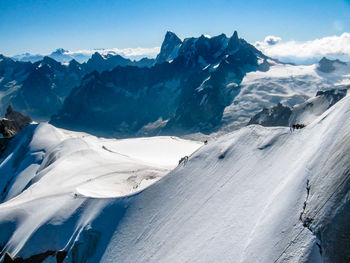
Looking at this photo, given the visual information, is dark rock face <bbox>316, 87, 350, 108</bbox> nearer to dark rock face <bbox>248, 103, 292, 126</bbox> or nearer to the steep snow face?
dark rock face <bbox>248, 103, 292, 126</bbox>

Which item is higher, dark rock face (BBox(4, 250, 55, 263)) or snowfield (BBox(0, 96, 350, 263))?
snowfield (BBox(0, 96, 350, 263))

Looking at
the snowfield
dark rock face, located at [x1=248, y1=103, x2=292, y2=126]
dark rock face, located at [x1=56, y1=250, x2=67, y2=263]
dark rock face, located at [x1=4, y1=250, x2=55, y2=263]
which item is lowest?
dark rock face, located at [x1=248, y1=103, x2=292, y2=126]

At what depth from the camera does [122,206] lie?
31.6 meters

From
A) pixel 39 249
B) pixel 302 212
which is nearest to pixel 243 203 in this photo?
pixel 302 212

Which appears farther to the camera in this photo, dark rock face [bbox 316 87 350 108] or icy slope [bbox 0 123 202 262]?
dark rock face [bbox 316 87 350 108]

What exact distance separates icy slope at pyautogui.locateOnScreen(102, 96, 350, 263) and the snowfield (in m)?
0.08

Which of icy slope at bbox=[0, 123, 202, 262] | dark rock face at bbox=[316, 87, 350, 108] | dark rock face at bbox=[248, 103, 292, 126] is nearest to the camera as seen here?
icy slope at bbox=[0, 123, 202, 262]

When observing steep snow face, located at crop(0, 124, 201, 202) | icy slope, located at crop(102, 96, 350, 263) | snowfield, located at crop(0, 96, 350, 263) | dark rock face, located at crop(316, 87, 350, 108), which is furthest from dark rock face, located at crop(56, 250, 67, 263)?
dark rock face, located at crop(316, 87, 350, 108)

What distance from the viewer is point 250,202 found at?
72.2 ft

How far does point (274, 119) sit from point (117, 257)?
125 metres

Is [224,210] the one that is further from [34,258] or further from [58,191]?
[58,191]

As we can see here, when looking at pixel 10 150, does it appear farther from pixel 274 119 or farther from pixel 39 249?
pixel 274 119

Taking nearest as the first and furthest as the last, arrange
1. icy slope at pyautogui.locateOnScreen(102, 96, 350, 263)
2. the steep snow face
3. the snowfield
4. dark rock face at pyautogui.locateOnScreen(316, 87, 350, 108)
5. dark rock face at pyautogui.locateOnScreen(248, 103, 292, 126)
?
icy slope at pyautogui.locateOnScreen(102, 96, 350, 263), the snowfield, the steep snow face, dark rock face at pyautogui.locateOnScreen(316, 87, 350, 108), dark rock face at pyautogui.locateOnScreen(248, 103, 292, 126)

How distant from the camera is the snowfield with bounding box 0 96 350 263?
16875 mm
